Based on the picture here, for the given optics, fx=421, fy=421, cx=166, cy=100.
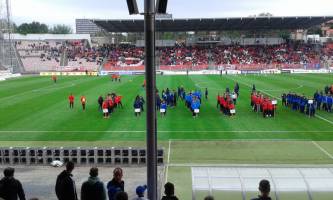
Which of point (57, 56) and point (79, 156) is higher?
point (57, 56)

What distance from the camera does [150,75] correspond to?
6.88m

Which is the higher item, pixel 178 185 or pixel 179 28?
pixel 179 28

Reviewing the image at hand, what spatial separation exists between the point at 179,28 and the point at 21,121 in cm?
5513

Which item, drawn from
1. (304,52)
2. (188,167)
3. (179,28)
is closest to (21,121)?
(188,167)

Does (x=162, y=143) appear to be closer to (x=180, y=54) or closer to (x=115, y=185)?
(x=115, y=185)

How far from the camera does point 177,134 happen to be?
20562 mm

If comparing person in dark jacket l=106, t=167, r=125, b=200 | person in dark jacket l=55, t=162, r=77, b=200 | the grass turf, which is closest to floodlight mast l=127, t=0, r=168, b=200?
person in dark jacket l=106, t=167, r=125, b=200

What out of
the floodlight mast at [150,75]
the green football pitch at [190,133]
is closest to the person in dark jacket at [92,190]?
the floodlight mast at [150,75]

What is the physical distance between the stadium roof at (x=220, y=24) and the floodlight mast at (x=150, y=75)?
6050 centimetres

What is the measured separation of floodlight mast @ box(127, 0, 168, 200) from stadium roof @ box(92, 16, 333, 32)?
6050cm

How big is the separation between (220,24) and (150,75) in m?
68.4

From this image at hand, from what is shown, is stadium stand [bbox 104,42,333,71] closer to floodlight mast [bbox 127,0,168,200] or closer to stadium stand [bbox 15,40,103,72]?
stadium stand [bbox 15,40,103,72]

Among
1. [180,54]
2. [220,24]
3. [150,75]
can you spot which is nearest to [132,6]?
[150,75]

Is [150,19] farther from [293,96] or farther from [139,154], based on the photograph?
[293,96]
